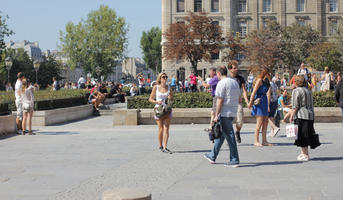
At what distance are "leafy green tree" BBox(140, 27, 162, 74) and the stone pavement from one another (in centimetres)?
9258

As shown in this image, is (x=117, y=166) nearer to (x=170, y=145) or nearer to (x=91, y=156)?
(x=91, y=156)

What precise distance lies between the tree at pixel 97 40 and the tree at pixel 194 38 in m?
21.7

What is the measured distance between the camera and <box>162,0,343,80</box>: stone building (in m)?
68.3

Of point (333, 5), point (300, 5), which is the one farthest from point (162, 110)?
point (333, 5)

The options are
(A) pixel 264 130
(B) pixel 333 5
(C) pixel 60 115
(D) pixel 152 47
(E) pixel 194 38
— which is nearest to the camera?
(A) pixel 264 130

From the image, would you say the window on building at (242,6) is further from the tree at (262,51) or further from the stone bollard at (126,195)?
the stone bollard at (126,195)

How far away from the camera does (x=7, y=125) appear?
15484 mm

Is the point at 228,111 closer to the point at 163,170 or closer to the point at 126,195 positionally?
the point at 163,170

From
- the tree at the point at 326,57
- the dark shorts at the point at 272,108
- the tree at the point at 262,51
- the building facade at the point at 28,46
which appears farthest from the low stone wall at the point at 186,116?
the building facade at the point at 28,46

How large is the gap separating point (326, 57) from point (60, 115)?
142ft

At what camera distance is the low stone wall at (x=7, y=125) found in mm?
15242

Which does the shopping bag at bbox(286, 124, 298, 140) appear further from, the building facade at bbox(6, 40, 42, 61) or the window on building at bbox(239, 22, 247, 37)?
the building facade at bbox(6, 40, 42, 61)

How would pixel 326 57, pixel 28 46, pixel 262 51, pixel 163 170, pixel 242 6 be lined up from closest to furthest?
pixel 163 170
pixel 326 57
pixel 262 51
pixel 242 6
pixel 28 46

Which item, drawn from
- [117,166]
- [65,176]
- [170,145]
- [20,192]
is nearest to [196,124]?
[170,145]
